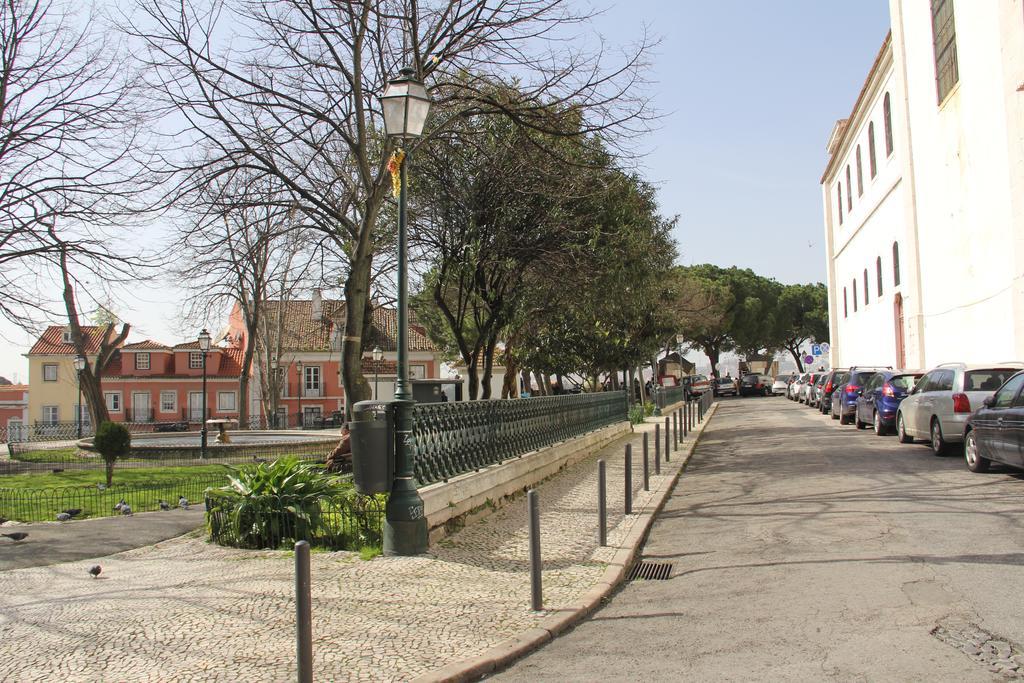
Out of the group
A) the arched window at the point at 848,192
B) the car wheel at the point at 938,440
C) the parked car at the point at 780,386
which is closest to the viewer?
the car wheel at the point at 938,440

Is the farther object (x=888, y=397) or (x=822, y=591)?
(x=888, y=397)

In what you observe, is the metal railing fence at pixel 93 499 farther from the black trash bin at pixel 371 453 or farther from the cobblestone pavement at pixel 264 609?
the black trash bin at pixel 371 453

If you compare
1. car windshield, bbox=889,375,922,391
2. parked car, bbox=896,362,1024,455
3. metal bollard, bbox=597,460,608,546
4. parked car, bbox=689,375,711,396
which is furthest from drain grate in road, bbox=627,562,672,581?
parked car, bbox=689,375,711,396

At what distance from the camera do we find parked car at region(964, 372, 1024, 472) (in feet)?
35.2

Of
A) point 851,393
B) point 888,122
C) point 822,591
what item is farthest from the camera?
point 888,122

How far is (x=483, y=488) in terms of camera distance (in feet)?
32.4

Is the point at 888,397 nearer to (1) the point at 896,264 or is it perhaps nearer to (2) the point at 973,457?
(2) the point at 973,457

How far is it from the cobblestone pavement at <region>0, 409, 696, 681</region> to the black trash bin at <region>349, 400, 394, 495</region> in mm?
668

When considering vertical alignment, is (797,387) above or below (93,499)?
above

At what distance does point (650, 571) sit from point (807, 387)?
36.2 metres

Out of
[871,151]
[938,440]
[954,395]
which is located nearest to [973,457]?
[954,395]

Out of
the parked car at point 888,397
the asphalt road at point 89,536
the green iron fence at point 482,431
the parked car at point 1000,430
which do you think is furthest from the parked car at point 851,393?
the asphalt road at point 89,536

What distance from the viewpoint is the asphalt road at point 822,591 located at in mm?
4707

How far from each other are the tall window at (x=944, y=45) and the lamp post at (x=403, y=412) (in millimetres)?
23665
